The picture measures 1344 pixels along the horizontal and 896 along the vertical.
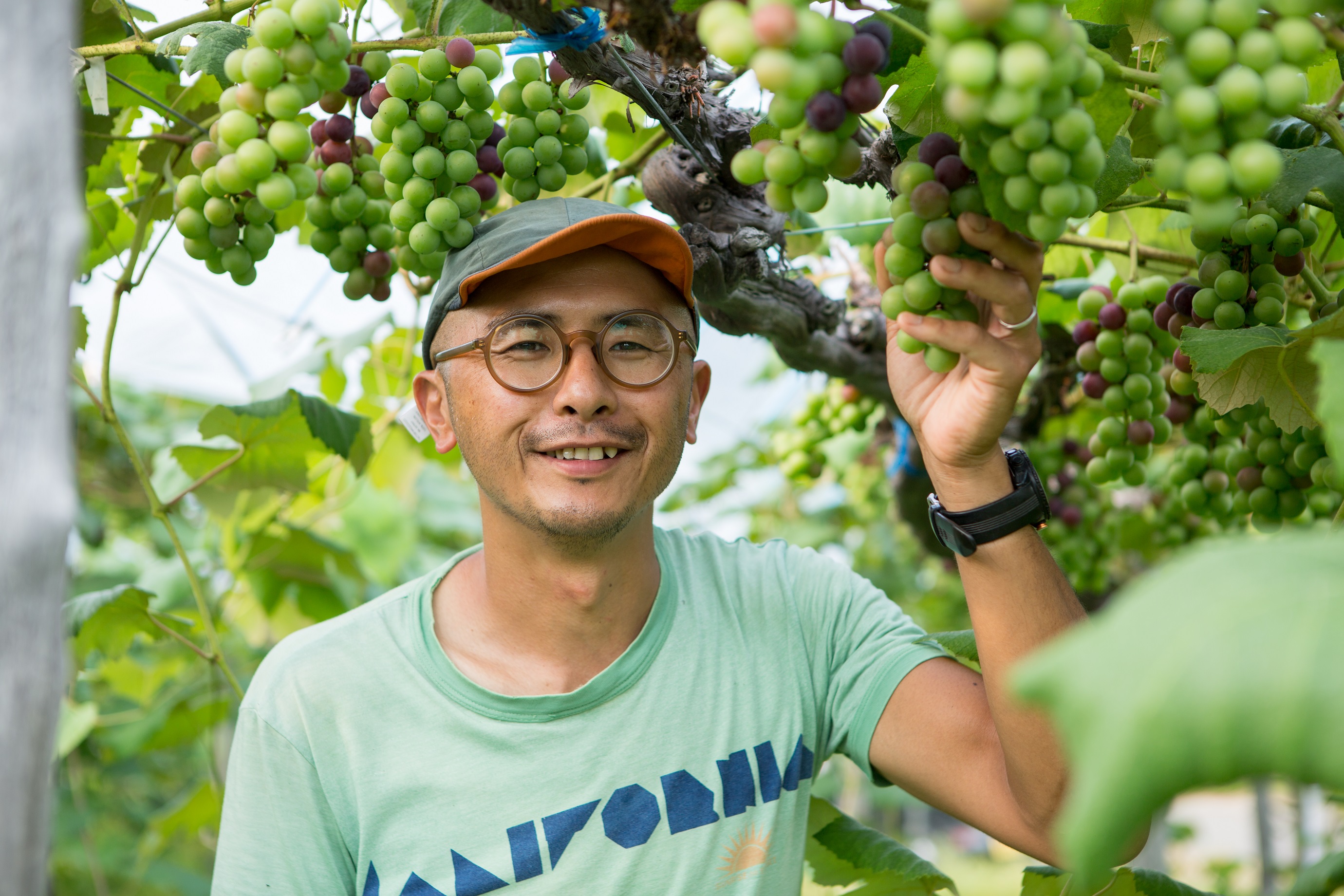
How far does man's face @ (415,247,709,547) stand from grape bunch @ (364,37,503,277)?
0.53 ft

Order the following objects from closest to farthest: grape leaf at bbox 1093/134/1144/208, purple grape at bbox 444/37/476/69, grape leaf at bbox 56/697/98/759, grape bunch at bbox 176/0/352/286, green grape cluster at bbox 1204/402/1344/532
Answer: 1. grape bunch at bbox 176/0/352/286
2. grape leaf at bbox 1093/134/1144/208
3. purple grape at bbox 444/37/476/69
4. green grape cluster at bbox 1204/402/1344/532
5. grape leaf at bbox 56/697/98/759

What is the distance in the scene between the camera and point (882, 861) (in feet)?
5.40

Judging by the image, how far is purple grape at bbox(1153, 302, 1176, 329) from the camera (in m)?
1.62

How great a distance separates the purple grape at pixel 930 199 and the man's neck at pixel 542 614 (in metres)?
0.86

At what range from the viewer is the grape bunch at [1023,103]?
67cm

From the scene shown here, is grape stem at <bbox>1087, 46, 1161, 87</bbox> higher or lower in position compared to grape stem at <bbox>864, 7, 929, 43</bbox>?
lower

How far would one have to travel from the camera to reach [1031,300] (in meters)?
0.99

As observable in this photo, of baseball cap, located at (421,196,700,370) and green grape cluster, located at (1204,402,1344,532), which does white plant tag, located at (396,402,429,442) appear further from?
green grape cluster, located at (1204,402,1344,532)

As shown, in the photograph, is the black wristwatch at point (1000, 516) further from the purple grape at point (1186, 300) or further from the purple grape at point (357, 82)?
the purple grape at point (357, 82)

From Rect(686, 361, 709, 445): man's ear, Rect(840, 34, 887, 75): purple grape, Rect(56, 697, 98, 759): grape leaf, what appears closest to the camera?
Rect(840, 34, 887, 75): purple grape

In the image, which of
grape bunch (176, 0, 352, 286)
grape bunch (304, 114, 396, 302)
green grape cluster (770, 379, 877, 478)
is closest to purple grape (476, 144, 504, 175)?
grape bunch (304, 114, 396, 302)

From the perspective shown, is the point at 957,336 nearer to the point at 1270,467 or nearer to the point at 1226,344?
the point at 1226,344

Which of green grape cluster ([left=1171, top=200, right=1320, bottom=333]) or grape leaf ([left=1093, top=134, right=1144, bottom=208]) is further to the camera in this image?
green grape cluster ([left=1171, top=200, right=1320, bottom=333])

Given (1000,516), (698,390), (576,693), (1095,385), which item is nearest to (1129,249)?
(1095,385)
